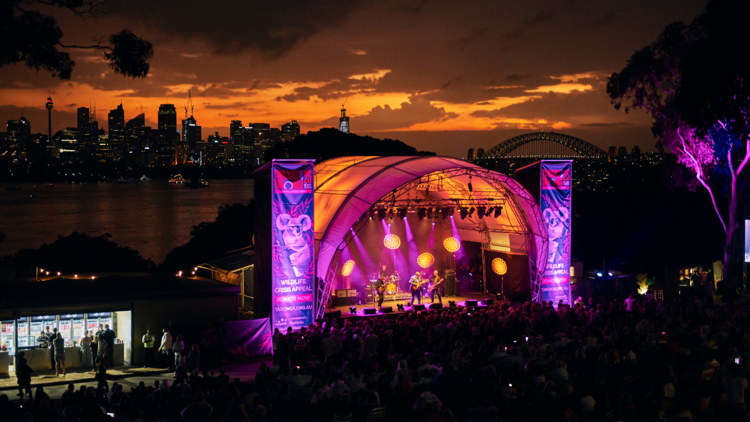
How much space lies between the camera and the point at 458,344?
11984mm

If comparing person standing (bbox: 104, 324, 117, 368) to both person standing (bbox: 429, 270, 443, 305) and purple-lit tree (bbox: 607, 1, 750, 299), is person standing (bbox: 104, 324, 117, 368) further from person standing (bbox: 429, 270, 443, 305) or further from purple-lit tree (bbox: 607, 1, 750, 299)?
purple-lit tree (bbox: 607, 1, 750, 299)

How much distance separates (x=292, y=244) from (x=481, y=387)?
365 inches

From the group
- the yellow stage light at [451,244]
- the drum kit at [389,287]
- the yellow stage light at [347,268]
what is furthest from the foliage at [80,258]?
the yellow stage light at [451,244]

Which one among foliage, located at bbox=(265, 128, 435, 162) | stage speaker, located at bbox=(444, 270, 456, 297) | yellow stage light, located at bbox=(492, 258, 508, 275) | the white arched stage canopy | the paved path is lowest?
the paved path

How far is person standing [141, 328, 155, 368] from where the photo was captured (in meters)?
15.2

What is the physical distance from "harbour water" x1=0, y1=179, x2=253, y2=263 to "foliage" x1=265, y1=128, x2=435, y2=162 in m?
28.6

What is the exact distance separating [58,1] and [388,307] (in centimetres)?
1400

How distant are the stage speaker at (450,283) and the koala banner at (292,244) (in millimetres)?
8298

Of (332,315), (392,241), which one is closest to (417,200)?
(392,241)

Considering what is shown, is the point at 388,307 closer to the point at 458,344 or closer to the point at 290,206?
the point at 290,206

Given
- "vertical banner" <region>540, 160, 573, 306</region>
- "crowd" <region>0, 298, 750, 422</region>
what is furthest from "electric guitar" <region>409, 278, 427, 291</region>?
"crowd" <region>0, 298, 750, 422</region>

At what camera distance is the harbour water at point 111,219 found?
86.6 meters

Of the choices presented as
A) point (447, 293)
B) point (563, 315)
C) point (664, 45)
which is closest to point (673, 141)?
point (664, 45)

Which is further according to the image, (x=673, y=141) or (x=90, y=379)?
(x=673, y=141)
